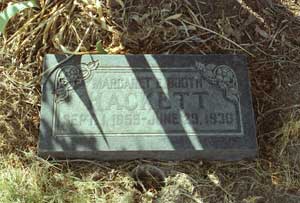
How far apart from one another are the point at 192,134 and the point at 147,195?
1.10 ft

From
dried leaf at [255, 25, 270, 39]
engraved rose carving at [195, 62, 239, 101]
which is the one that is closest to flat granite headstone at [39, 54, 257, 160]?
engraved rose carving at [195, 62, 239, 101]

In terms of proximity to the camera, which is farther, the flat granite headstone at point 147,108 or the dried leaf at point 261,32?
the dried leaf at point 261,32

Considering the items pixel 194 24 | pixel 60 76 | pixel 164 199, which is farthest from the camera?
pixel 194 24

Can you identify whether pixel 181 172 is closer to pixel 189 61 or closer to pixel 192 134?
pixel 192 134

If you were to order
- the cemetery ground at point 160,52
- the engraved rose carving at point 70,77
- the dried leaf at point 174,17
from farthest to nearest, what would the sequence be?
the dried leaf at point 174,17, the engraved rose carving at point 70,77, the cemetery ground at point 160,52

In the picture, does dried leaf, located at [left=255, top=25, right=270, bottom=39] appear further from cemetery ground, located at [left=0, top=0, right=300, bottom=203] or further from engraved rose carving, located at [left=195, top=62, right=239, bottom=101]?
engraved rose carving, located at [left=195, top=62, right=239, bottom=101]

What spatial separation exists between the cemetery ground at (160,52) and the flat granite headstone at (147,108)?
0.30 ft

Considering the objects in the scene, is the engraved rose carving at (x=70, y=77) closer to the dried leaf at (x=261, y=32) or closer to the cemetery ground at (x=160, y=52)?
the cemetery ground at (x=160, y=52)

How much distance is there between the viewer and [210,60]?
89.7 inches

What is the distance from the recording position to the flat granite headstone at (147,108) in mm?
2107

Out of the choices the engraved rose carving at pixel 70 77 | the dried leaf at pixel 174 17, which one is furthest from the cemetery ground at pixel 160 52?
the engraved rose carving at pixel 70 77

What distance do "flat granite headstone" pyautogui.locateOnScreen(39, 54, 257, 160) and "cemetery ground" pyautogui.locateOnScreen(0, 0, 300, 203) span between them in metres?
0.09

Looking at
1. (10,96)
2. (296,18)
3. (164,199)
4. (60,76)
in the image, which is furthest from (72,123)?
(296,18)

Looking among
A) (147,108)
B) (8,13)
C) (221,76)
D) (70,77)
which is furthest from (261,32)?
(8,13)
